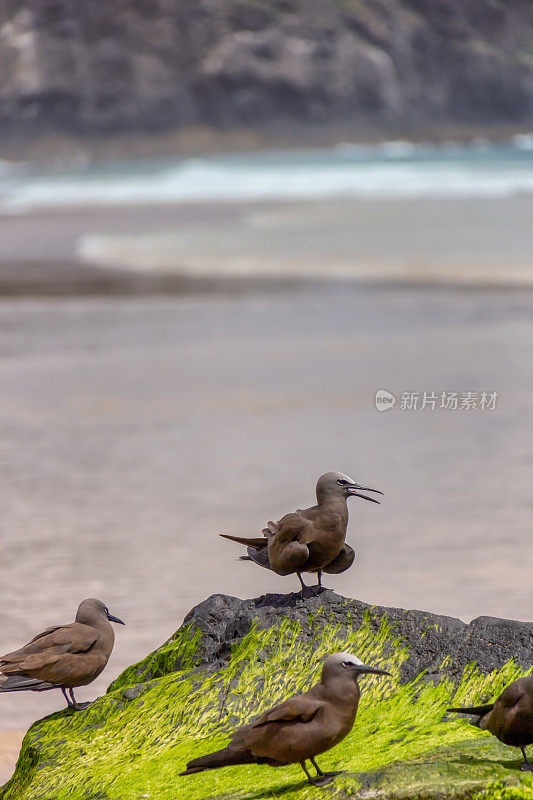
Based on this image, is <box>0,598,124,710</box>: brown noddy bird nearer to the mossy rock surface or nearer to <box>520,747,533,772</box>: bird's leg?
the mossy rock surface

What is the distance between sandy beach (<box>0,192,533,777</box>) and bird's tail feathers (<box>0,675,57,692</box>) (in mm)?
957

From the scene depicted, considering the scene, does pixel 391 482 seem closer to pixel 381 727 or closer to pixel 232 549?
pixel 232 549

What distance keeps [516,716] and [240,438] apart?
6.11 meters

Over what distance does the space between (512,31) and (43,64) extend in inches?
1233

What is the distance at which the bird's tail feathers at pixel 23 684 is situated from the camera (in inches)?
139

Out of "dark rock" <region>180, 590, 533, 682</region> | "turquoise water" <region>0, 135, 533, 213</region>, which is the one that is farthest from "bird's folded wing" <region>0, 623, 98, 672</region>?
"turquoise water" <region>0, 135, 533, 213</region>

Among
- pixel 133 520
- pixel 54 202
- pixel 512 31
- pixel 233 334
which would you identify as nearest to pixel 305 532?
pixel 133 520

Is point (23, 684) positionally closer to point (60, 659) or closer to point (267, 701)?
point (60, 659)

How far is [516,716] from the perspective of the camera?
267 centimetres

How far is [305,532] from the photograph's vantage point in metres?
3.55

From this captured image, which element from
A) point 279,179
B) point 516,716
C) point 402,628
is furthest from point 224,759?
point 279,179

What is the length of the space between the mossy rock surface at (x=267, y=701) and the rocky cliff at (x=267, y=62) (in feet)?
253

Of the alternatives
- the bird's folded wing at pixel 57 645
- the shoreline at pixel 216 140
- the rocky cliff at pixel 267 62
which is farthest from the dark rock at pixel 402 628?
the rocky cliff at pixel 267 62

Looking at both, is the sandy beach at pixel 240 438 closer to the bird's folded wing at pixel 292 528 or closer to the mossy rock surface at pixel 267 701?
the mossy rock surface at pixel 267 701
